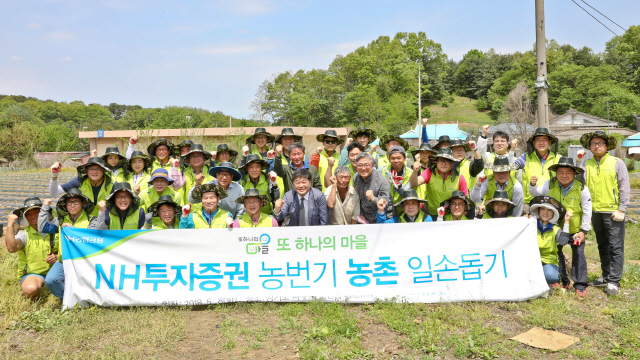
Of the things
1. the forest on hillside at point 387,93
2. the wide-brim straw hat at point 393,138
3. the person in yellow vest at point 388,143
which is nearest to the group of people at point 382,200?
the person in yellow vest at point 388,143

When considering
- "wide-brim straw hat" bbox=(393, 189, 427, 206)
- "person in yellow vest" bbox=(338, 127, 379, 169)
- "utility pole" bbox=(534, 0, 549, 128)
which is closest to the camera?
"wide-brim straw hat" bbox=(393, 189, 427, 206)

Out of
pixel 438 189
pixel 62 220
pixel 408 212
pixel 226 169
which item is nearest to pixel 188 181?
pixel 226 169

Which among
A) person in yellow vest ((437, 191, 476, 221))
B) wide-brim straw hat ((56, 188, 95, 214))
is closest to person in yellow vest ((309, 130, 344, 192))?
person in yellow vest ((437, 191, 476, 221))

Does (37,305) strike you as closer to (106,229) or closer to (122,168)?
(106,229)

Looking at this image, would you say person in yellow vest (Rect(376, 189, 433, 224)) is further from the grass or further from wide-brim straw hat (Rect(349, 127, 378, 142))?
wide-brim straw hat (Rect(349, 127, 378, 142))

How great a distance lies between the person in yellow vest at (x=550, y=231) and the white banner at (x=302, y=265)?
0.77 feet

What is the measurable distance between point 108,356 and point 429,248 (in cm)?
382

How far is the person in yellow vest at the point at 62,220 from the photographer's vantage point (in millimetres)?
5555

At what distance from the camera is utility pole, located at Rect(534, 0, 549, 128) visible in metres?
9.23

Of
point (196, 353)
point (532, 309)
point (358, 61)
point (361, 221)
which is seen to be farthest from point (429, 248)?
point (358, 61)

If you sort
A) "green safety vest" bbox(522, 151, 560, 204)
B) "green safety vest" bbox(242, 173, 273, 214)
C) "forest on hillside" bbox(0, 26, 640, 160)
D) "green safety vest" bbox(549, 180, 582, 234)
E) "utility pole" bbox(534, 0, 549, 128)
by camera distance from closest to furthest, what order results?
1. "green safety vest" bbox(549, 180, 582, 234)
2. "green safety vest" bbox(522, 151, 560, 204)
3. "green safety vest" bbox(242, 173, 273, 214)
4. "utility pole" bbox(534, 0, 549, 128)
5. "forest on hillside" bbox(0, 26, 640, 160)

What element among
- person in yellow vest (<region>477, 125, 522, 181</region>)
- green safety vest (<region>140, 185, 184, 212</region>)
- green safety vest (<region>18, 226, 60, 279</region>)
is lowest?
green safety vest (<region>18, 226, 60, 279</region>)

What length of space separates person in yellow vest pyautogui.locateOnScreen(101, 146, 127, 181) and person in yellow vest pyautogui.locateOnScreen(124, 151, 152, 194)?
0.09m

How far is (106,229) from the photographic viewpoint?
5703mm
